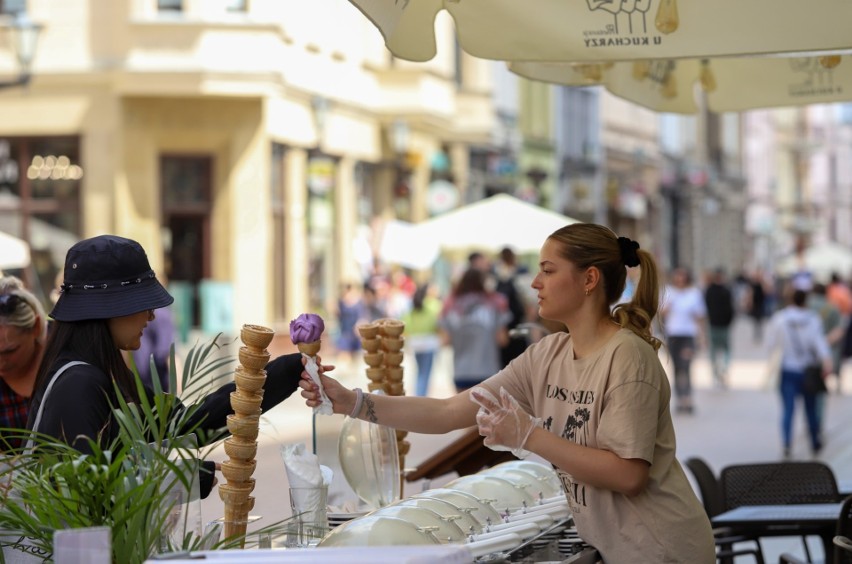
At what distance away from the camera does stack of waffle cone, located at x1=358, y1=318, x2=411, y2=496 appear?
5812 millimetres

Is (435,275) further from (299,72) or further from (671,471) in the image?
(671,471)

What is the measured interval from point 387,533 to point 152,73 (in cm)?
2272

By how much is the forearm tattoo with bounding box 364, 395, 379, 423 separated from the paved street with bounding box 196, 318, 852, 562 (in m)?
0.29

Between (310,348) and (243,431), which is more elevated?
(310,348)

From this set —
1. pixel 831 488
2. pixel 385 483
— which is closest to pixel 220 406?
pixel 385 483

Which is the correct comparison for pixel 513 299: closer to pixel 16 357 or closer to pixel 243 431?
pixel 16 357

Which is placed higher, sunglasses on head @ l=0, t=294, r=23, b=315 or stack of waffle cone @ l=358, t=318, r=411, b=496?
sunglasses on head @ l=0, t=294, r=23, b=315

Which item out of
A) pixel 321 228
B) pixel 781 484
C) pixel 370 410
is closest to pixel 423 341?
pixel 321 228

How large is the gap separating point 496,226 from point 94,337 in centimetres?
1173

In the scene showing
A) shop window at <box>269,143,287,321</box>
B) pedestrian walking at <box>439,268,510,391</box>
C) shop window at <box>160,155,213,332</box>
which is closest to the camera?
pedestrian walking at <box>439,268,510,391</box>

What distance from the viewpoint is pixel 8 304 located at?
603cm

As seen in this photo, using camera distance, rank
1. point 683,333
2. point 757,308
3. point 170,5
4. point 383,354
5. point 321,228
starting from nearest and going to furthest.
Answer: point 383,354 < point 683,333 < point 170,5 < point 321,228 < point 757,308

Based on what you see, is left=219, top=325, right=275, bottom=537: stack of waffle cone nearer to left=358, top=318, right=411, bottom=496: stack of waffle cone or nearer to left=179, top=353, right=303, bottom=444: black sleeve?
left=179, top=353, right=303, bottom=444: black sleeve

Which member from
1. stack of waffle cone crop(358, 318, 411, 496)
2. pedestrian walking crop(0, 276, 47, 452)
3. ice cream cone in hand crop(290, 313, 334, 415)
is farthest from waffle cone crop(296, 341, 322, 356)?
pedestrian walking crop(0, 276, 47, 452)
